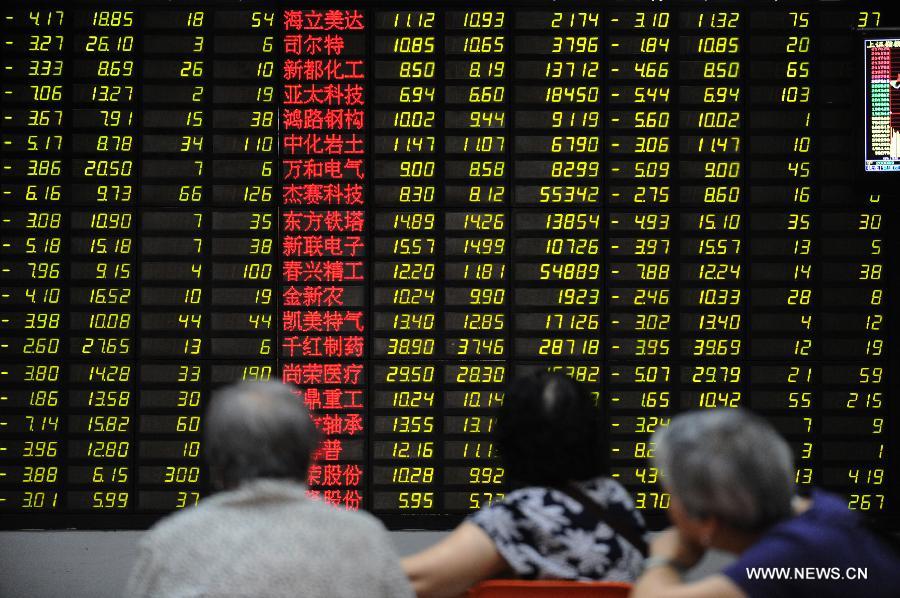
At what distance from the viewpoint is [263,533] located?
2.28m

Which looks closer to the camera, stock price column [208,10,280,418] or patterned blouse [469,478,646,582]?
patterned blouse [469,478,646,582]

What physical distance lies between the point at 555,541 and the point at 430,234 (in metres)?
3.59

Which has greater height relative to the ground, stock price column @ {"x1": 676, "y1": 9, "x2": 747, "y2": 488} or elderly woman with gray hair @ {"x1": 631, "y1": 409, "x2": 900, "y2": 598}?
stock price column @ {"x1": 676, "y1": 9, "x2": 747, "y2": 488}

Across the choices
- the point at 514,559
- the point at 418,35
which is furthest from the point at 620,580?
the point at 418,35

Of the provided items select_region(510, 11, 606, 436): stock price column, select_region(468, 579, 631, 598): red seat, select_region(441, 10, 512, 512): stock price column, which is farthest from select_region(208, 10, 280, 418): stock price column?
select_region(468, 579, 631, 598): red seat

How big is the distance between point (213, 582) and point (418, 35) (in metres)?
4.45

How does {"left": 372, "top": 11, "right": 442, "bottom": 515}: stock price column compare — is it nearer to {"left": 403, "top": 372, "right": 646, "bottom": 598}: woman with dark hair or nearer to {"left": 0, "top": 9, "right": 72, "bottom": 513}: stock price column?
{"left": 0, "top": 9, "right": 72, "bottom": 513}: stock price column

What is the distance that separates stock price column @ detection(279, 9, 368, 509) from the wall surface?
2.43 feet

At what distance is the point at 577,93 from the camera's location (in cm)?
598

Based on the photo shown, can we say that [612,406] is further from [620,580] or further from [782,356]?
[620,580]

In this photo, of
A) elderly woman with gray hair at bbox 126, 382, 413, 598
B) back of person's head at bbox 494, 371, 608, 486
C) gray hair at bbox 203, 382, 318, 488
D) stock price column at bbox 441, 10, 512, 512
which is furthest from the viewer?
stock price column at bbox 441, 10, 512, 512

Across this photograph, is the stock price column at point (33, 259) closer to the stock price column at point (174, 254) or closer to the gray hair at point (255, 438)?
the stock price column at point (174, 254)

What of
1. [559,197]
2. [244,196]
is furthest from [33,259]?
[559,197]

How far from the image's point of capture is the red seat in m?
2.42
